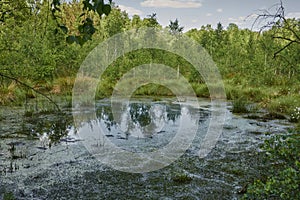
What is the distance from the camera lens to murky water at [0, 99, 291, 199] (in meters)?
3.91

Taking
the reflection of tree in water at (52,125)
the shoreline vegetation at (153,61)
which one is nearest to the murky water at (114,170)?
the reflection of tree in water at (52,125)

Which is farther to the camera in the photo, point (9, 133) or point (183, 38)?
point (183, 38)

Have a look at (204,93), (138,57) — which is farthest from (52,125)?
(138,57)

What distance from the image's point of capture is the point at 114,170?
4.71 meters

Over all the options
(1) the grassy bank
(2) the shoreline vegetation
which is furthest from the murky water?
(1) the grassy bank

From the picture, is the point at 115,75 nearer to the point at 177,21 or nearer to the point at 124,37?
the point at 124,37

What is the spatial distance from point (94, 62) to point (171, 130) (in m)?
14.4

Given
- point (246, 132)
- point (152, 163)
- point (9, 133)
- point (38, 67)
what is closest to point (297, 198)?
point (152, 163)

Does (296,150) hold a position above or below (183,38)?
below

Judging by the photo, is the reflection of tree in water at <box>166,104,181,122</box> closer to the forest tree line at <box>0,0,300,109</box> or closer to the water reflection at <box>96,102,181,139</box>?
the water reflection at <box>96,102,181,139</box>

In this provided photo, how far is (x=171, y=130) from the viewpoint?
7812 mm

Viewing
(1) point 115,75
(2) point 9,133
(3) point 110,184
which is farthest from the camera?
(1) point 115,75

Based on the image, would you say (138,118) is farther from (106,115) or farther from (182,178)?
(182,178)

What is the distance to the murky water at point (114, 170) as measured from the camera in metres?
3.91
